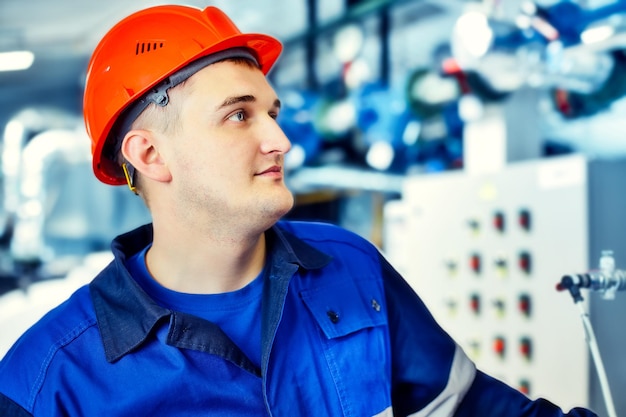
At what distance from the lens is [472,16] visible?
220 centimetres

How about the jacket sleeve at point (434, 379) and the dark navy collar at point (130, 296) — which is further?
the jacket sleeve at point (434, 379)

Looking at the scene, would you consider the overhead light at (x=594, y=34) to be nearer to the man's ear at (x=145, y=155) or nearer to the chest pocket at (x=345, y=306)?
the chest pocket at (x=345, y=306)

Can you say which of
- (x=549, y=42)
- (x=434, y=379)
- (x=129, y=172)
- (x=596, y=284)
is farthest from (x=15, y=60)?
(x=596, y=284)

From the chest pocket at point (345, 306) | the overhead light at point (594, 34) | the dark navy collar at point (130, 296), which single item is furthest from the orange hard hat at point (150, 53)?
the overhead light at point (594, 34)

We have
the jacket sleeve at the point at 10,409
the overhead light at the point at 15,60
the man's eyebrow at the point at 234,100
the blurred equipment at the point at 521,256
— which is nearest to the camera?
the jacket sleeve at the point at 10,409

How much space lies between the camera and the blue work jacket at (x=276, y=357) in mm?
1061

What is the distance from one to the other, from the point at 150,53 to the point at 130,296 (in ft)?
1.45

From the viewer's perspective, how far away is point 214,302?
1.18 m

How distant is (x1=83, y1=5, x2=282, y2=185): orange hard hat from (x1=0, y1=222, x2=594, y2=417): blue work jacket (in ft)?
0.89

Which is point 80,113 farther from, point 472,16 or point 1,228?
point 472,16

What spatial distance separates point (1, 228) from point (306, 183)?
2976 millimetres

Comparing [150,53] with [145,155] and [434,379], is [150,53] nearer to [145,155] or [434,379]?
[145,155]

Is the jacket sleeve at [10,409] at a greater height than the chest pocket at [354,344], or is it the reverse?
the chest pocket at [354,344]

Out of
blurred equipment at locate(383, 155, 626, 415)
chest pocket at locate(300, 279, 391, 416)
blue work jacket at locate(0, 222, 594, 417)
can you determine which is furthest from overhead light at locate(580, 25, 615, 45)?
chest pocket at locate(300, 279, 391, 416)
